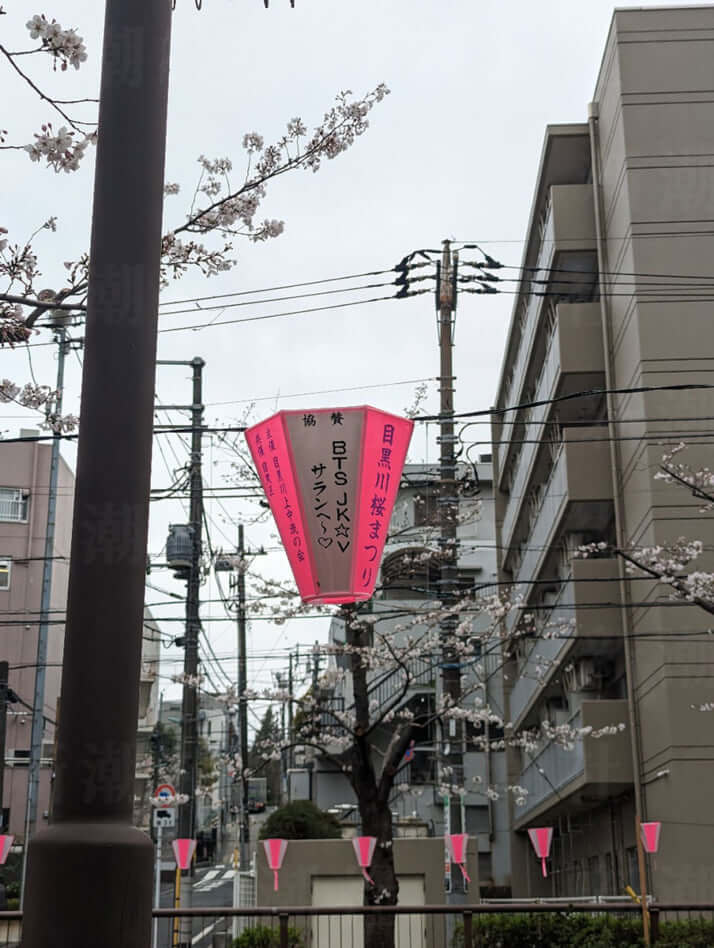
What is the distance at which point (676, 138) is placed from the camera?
20125 mm

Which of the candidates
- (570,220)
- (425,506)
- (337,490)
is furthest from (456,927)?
(337,490)

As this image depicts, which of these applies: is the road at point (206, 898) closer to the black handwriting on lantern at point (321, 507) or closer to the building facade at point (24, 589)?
the building facade at point (24, 589)

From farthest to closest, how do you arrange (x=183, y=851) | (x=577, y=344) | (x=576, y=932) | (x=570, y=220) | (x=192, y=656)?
(x=570, y=220)
(x=577, y=344)
(x=192, y=656)
(x=183, y=851)
(x=576, y=932)

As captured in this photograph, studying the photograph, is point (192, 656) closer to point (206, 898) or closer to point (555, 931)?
point (555, 931)

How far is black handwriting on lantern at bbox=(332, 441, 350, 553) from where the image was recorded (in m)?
8.55

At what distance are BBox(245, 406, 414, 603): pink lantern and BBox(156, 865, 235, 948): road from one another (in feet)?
39.0

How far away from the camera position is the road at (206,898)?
2203cm

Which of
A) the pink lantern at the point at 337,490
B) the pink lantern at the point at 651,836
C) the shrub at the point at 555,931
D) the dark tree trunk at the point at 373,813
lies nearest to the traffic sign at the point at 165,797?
the dark tree trunk at the point at 373,813

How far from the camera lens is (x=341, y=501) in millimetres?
8570

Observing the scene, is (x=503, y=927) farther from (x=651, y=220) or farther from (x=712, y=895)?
(x=651, y=220)

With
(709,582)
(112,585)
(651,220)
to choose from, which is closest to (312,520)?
(112,585)

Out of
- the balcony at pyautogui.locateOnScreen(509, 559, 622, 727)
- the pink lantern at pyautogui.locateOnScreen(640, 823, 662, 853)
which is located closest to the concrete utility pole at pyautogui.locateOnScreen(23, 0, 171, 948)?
the pink lantern at pyautogui.locateOnScreen(640, 823, 662, 853)

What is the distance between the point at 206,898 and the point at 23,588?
40.4 ft

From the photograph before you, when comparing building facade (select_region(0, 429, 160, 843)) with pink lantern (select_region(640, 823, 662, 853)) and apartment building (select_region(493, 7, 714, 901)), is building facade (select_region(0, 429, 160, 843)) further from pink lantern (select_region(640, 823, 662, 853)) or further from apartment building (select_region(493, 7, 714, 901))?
pink lantern (select_region(640, 823, 662, 853))
